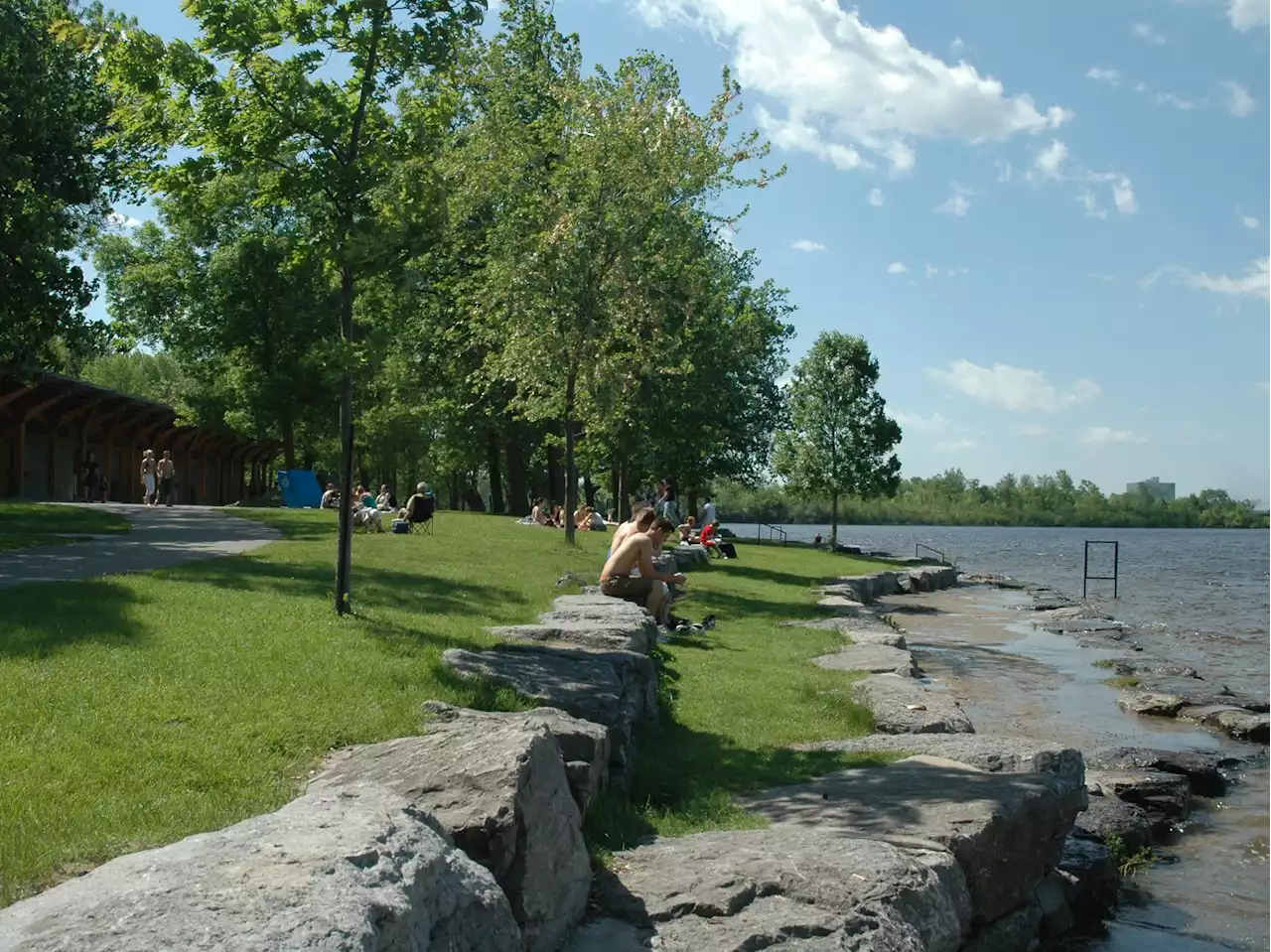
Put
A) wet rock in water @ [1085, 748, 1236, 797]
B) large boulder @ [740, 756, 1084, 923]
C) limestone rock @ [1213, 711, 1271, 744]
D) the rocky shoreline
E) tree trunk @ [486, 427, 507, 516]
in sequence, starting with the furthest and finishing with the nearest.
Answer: tree trunk @ [486, 427, 507, 516]
limestone rock @ [1213, 711, 1271, 744]
wet rock in water @ [1085, 748, 1236, 797]
large boulder @ [740, 756, 1084, 923]
the rocky shoreline

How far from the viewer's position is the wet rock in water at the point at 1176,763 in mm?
11305

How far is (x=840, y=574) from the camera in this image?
1325 inches

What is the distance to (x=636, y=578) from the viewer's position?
14.0m

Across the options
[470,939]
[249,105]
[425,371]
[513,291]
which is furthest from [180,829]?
[425,371]

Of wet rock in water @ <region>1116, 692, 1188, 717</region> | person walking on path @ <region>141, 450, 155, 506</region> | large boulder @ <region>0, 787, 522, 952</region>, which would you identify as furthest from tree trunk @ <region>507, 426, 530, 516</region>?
large boulder @ <region>0, 787, 522, 952</region>

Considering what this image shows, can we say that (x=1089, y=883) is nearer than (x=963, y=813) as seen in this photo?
No

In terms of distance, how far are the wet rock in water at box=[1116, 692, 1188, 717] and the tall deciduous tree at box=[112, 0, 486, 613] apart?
1033cm

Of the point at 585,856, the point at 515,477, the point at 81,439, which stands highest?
the point at 81,439

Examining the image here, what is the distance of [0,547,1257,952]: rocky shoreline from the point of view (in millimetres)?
3312

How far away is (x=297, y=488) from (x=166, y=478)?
15.1ft

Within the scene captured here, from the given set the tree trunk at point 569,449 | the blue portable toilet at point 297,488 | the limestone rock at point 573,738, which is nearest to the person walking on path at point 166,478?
the blue portable toilet at point 297,488

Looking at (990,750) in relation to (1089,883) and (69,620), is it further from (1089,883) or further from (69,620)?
(69,620)

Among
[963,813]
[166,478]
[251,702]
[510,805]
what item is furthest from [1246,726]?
[166,478]

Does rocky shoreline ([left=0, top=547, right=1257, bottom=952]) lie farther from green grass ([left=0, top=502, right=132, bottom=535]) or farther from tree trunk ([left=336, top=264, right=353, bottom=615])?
green grass ([left=0, top=502, right=132, bottom=535])
